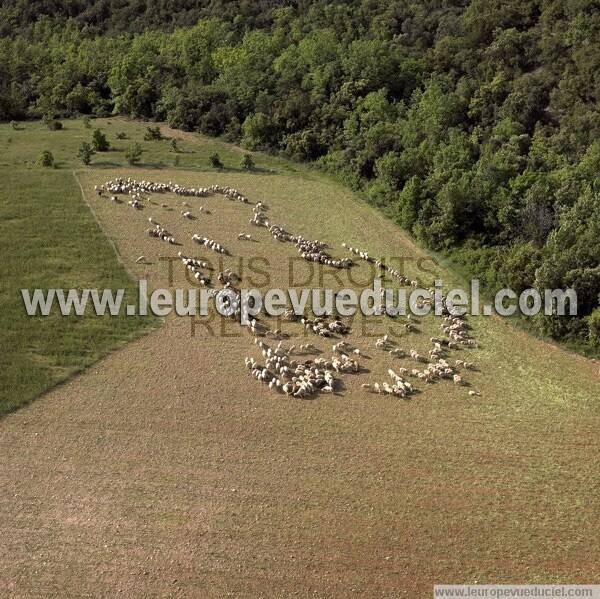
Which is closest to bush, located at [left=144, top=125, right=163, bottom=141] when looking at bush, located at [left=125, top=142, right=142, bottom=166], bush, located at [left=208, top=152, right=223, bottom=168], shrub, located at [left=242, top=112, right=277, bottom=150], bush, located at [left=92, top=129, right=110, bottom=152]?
bush, located at [left=92, top=129, right=110, bottom=152]

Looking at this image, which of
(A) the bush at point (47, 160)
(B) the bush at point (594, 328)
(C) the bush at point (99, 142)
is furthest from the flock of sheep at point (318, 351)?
(C) the bush at point (99, 142)

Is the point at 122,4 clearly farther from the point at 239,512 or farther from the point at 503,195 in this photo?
the point at 239,512

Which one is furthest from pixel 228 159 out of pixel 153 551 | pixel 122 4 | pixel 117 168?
pixel 153 551

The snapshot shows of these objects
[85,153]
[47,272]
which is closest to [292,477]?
[47,272]

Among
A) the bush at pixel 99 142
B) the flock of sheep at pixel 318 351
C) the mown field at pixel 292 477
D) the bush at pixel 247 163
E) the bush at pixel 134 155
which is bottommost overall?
the mown field at pixel 292 477

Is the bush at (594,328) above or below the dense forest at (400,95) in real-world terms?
below

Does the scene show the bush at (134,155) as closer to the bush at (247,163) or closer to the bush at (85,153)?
the bush at (85,153)
